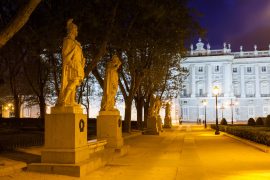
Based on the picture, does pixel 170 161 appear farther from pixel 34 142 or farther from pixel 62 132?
pixel 34 142

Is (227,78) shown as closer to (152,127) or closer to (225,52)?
(225,52)

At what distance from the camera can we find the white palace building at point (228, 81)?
115000 millimetres

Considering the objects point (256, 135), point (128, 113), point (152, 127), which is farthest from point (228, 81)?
point (256, 135)

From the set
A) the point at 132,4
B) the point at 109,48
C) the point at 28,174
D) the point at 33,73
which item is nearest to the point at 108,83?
the point at 132,4

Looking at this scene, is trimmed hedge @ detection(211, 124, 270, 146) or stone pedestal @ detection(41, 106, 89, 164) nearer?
stone pedestal @ detection(41, 106, 89, 164)

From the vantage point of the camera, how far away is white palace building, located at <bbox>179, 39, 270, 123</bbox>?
115000 mm

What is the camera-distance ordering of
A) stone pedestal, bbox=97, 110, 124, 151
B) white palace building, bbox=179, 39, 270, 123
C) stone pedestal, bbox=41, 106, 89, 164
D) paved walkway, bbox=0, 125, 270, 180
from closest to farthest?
paved walkway, bbox=0, 125, 270, 180, stone pedestal, bbox=41, 106, 89, 164, stone pedestal, bbox=97, 110, 124, 151, white palace building, bbox=179, 39, 270, 123

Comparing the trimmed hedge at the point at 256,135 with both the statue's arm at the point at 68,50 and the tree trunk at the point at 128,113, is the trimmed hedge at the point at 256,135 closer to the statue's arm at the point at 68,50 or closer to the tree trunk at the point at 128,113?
the tree trunk at the point at 128,113

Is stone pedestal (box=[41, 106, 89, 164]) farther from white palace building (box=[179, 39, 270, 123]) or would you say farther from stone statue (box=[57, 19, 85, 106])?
white palace building (box=[179, 39, 270, 123])

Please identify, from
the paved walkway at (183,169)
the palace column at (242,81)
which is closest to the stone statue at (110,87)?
the paved walkway at (183,169)

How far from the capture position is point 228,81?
379 feet

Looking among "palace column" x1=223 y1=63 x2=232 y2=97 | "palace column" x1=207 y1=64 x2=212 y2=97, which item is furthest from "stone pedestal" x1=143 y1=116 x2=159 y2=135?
"palace column" x1=207 y1=64 x2=212 y2=97

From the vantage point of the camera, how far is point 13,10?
2252 cm

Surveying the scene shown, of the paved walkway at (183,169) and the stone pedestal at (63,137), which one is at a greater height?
the stone pedestal at (63,137)
